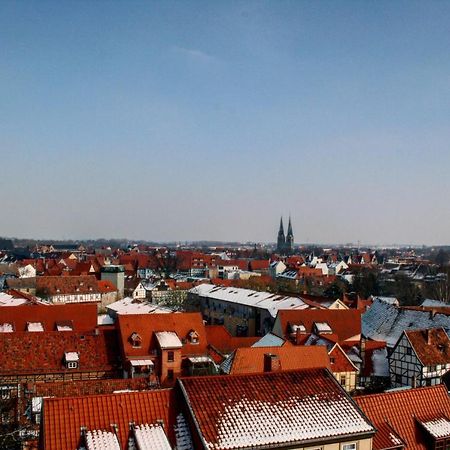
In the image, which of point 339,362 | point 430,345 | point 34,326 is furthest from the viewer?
point 34,326

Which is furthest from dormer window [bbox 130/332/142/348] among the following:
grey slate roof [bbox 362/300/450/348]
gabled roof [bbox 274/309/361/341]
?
grey slate roof [bbox 362/300/450/348]

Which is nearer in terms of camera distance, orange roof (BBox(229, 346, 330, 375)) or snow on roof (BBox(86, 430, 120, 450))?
snow on roof (BBox(86, 430, 120, 450))

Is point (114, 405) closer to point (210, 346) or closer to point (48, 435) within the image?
point (48, 435)

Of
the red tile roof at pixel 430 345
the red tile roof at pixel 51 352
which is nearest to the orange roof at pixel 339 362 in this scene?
the red tile roof at pixel 430 345

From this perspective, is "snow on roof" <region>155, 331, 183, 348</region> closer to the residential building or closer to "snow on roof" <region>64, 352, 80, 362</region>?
"snow on roof" <region>64, 352, 80, 362</region>

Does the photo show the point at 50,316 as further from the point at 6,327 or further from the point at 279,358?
the point at 279,358

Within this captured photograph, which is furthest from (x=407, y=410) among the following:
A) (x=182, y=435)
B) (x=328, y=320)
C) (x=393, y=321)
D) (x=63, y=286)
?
(x=63, y=286)

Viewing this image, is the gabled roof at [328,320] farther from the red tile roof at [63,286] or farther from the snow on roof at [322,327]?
the red tile roof at [63,286]
